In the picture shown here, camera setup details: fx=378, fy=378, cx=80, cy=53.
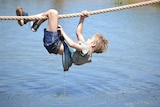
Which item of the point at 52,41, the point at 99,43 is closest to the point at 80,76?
the point at 99,43

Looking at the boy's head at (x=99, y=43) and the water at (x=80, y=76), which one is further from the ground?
the boy's head at (x=99, y=43)

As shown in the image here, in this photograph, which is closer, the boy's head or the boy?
the boy

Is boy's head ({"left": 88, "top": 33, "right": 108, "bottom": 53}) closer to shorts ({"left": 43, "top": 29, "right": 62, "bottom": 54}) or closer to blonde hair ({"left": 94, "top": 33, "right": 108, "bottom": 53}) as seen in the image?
blonde hair ({"left": 94, "top": 33, "right": 108, "bottom": 53})

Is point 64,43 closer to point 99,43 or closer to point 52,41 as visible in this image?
point 52,41

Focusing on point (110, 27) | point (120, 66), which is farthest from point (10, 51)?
point (110, 27)

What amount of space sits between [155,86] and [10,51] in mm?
4226

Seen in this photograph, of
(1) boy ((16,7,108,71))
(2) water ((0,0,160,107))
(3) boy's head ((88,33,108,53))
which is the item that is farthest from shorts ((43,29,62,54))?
(2) water ((0,0,160,107))

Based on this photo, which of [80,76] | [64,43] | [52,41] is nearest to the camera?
[52,41]

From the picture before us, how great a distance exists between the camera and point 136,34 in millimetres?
14586

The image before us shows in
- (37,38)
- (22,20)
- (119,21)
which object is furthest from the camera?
(119,21)

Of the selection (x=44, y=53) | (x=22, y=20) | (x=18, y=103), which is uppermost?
(x=22, y=20)

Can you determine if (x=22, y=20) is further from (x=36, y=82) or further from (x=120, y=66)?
(x=120, y=66)

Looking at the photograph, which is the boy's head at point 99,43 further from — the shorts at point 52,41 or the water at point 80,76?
the water at point 80,76

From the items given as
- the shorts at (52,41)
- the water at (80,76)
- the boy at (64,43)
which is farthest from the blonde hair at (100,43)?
the water at (80,76)
